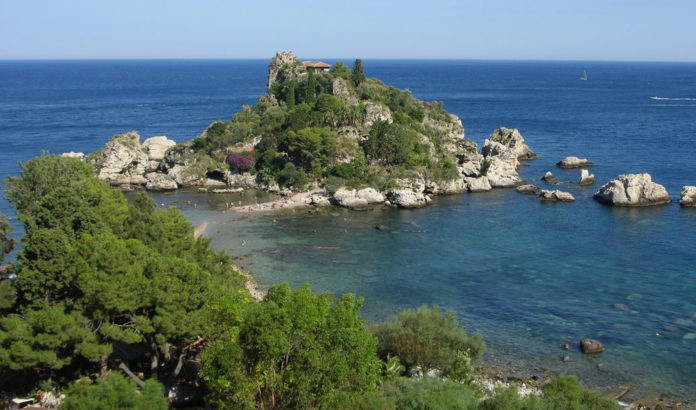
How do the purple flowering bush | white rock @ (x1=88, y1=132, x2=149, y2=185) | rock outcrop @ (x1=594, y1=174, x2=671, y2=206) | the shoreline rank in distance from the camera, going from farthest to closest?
white rock @ (x1=88, y1=132, x2=149, y2=185), the purple flowering bush, rock outcrop @ (x1=594, y1=174, x2=671, y2=206), the shoreline

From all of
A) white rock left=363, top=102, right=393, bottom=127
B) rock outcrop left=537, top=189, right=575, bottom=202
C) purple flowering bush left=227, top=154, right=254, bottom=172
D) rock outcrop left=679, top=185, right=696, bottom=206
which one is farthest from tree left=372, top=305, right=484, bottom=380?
white rock left=363, top=102, right=393, bottom=127

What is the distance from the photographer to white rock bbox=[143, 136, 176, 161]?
8681 centimetres

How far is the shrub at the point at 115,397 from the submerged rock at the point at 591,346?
2655cm

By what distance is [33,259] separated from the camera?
2455 centimetres

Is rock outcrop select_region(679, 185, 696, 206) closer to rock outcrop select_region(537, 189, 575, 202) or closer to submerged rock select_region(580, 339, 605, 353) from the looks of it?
rock outcrop select_region(537, 189, 575, 202)

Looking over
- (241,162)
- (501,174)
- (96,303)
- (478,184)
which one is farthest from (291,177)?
(96,303)

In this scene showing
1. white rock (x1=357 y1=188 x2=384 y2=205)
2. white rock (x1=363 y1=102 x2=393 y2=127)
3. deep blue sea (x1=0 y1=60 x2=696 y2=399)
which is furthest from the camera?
white rock (x1=363 y1=102 x2=393 y2=127)

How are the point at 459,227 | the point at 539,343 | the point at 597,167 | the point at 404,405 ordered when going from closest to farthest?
the point at 404,405 < the point at 539,343 < the point at 459,227 < the point at 597,167

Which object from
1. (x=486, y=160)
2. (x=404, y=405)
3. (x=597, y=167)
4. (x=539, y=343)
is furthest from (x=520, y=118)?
(x=404, y=405)

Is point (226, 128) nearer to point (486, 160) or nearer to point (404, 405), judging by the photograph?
point (486, 160)

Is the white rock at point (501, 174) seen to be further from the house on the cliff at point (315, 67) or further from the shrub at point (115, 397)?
the shrub at point (115, 397)

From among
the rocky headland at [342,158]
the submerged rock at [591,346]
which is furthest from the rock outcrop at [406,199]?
the submerged rock at [591,346]

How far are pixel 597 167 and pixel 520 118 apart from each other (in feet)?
177

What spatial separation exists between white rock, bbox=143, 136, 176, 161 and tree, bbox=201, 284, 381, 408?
73359 mm
